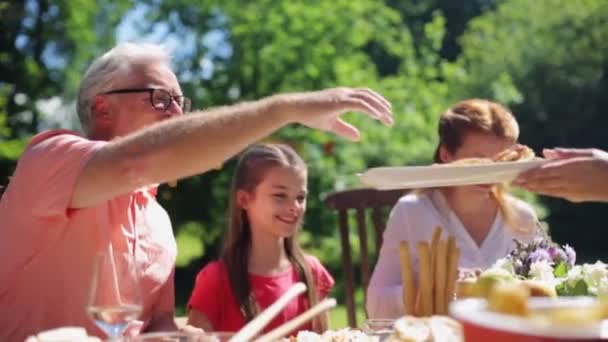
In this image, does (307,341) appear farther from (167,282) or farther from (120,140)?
(167,282)

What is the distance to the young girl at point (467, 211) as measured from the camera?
8.96 feet

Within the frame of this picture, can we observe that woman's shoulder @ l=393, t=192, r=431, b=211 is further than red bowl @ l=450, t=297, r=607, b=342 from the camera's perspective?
Yes

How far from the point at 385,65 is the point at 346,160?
96.4 inches

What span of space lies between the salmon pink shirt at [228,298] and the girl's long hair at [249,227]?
32 mm

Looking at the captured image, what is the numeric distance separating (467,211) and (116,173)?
1577 mm

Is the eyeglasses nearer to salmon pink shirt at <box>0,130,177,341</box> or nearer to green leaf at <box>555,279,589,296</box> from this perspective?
salmon pink shirt at <box>0,130,177,341</box>

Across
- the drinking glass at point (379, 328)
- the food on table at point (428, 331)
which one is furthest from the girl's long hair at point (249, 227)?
the food on table at point (428, 331)

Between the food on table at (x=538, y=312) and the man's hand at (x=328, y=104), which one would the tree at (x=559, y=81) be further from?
the food on table at (x=538, y=312)

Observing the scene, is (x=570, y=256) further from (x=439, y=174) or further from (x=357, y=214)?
(x=357, y=214)

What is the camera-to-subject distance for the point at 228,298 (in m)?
2.68

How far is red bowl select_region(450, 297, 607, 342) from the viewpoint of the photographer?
0.80 metres

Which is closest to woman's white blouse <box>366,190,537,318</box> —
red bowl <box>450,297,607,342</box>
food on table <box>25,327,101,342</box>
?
food on table <box>25,327,101,342</box>

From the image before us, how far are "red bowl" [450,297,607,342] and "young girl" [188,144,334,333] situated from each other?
1.80 meters

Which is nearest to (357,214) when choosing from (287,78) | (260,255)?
(260,255)
